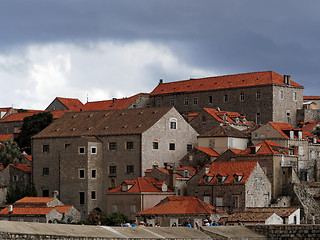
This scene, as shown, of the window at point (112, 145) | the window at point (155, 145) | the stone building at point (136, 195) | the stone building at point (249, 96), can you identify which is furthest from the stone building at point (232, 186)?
the stone building at point (249, 96)

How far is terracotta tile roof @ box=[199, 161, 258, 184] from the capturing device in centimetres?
8175

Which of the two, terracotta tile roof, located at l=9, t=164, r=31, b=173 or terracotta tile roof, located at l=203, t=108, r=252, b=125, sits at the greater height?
terracotta tile roof, located at l=203, t=108, r=252, b=125

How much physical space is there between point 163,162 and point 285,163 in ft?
41.2

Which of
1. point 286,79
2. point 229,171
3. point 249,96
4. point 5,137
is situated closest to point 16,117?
point 5,137

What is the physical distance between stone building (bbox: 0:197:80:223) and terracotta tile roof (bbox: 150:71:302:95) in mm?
36712

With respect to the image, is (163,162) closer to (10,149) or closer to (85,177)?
(85,177)

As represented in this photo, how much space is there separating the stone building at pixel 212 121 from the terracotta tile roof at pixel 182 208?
24.2 meters

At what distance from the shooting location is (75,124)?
97.7 metres

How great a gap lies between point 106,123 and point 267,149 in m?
18.3

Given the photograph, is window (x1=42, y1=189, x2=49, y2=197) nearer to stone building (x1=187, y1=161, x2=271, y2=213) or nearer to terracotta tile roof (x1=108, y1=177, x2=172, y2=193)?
terracotta tile roof (x1=108, y1=177, x2=172, y2=193)

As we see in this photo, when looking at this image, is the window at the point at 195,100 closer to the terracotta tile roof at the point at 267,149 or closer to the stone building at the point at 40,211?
the terracotta tile roof at the point at 267,149

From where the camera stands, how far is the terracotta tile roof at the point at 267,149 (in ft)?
290

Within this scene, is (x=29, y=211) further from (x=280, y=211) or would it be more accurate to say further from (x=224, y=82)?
(x=224, y=82)

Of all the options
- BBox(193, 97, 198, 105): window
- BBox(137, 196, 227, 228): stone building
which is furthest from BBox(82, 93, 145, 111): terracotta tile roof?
BBox(137, 196, 227, 228): stone building
